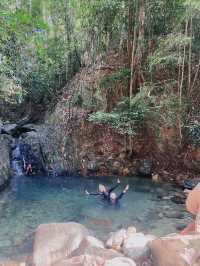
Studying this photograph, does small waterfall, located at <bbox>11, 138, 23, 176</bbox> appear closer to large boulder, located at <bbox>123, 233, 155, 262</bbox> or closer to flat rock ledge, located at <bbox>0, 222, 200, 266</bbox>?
flat rock ledge, located at <bbox>0, 222, 200, 266</bbox>

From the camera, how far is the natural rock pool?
26.6 ft

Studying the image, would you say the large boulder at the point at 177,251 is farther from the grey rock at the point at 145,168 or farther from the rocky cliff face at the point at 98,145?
the grey rock at the point at 145,168

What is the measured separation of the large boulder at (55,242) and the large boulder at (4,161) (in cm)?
558

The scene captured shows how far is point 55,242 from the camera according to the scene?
6.34 m

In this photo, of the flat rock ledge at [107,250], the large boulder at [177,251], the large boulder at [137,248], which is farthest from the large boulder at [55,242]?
the large boulder at [177,251]

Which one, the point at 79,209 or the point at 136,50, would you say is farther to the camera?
the point at 136,50

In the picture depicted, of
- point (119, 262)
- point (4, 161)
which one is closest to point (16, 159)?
point (4, 161)

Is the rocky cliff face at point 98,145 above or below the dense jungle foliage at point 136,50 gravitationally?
below

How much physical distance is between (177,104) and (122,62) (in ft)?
13.4

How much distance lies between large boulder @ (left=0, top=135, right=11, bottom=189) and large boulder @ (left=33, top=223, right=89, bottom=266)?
5.58 m

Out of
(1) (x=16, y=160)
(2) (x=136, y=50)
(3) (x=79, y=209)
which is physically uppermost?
(2) (x=136, y=50)

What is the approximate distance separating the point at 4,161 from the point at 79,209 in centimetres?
474

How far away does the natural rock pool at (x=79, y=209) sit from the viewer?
8117 mm

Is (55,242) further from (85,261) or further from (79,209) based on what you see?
(79,209)
